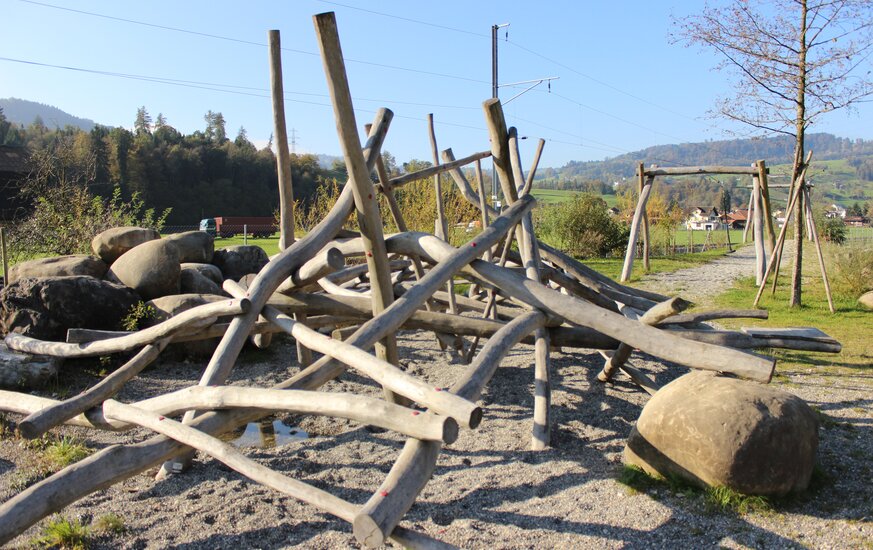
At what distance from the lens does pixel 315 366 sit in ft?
12.0

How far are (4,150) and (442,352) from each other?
30497mm

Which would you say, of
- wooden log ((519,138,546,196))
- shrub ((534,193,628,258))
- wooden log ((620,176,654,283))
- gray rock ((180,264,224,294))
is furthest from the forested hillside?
wooden log ((519,138,546,196))

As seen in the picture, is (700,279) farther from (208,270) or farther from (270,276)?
(270,276)

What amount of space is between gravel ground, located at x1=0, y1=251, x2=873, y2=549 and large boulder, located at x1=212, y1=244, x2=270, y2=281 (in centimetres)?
463

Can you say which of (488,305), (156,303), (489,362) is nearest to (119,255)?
(156,303)

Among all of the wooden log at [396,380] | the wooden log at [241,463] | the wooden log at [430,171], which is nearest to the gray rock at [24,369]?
the wooden log at [241,463]

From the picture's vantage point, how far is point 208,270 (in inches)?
336

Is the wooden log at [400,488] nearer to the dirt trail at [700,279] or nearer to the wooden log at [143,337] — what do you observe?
the wooden log at [143,337]

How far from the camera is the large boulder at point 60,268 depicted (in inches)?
297

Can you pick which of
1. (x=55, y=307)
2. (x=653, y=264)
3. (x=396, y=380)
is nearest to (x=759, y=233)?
(x=653, y=264)

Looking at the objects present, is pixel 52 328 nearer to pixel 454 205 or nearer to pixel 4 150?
pixel 454 205

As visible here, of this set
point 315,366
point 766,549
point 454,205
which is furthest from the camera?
point 454,205

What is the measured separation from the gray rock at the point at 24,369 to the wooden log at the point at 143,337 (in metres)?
0.10

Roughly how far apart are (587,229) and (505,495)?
16933 millimetres
